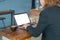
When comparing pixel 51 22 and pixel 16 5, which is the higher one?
pixel 51 22

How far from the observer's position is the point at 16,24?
7.07 ft

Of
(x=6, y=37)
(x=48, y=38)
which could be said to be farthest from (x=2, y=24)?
(x=48, y=38)

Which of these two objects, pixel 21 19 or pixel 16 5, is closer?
pixel 21 19

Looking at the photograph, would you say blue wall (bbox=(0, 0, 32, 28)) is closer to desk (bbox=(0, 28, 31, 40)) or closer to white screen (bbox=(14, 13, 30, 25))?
white screen (bbox=(14, 13, 30, 25))

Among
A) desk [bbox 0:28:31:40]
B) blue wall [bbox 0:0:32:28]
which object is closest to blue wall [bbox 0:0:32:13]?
blue wall [bbox 0:0:32:28]

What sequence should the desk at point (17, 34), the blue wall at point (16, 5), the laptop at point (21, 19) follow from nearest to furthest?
the desk at point (17, 34)
the laptop at point (21, 19)
the blue wall at point (16, 5)

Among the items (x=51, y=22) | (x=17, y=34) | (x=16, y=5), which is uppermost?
(x=51, y=22)

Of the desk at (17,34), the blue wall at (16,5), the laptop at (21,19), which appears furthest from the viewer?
the blue wall at (16,5)

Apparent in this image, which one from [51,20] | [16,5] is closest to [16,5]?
[16,5]

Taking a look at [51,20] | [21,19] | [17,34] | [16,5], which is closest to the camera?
[51,20]

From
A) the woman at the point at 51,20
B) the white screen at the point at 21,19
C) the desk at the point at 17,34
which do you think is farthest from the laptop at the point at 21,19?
the woman at the point at 51,20

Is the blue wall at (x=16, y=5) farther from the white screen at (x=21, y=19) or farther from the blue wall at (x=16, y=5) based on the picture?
the white screen at (x=21, y=19)

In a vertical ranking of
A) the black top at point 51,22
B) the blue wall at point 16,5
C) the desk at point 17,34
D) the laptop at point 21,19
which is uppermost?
the black top at point 51,22

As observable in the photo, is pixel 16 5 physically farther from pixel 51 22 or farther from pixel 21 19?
pixel 51 22
